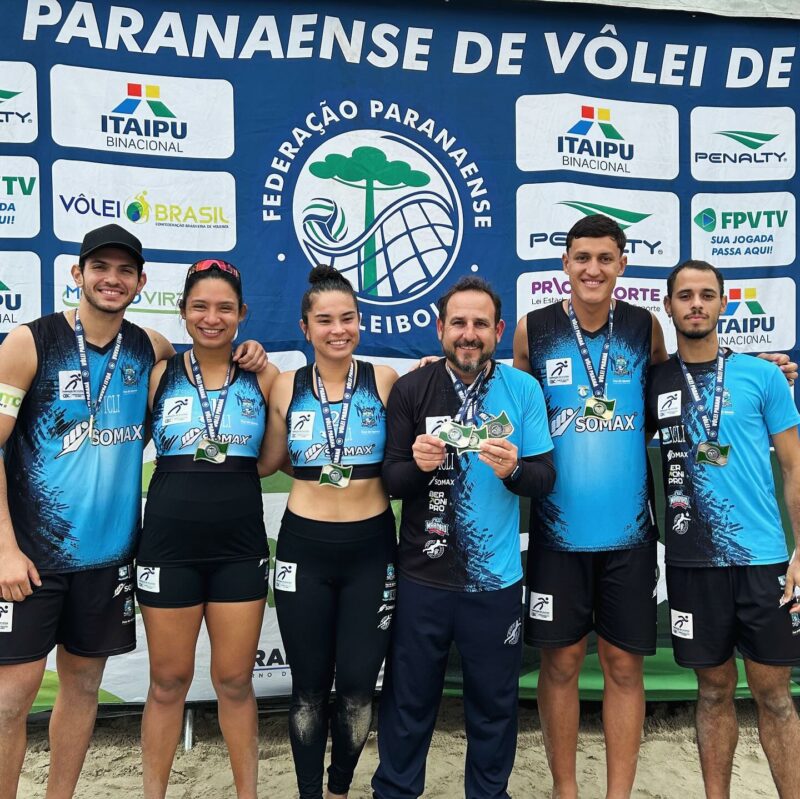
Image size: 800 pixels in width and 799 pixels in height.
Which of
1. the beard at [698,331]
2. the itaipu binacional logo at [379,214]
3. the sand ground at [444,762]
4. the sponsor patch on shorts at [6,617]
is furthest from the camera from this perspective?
the itaipu binacional logo at [379,214]

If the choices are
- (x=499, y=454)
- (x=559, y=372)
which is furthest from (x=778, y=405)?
(x=499, y=454)

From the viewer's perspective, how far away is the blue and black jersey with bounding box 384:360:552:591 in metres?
2.43

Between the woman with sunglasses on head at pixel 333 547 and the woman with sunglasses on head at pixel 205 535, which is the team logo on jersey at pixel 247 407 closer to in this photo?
the woman with sunglasses on head at pixel 205 535

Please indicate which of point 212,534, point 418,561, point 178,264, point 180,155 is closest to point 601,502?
point 418,561

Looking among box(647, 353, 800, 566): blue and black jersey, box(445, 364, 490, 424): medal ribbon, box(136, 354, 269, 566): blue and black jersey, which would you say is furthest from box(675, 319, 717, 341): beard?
box(136, 354, 269, 566): blue and black jersey

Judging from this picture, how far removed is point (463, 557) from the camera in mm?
2428

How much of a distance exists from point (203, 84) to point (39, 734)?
3.21 m

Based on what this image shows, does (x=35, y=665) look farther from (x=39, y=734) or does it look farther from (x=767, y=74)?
(x=767, y=74)

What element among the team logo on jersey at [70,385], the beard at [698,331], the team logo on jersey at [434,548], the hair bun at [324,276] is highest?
the hair bun at [324,276]

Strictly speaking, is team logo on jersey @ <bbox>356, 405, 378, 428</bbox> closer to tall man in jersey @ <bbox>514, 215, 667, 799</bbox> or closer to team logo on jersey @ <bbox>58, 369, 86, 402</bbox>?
tall man in jersey @ <bbox>514, 215, 667, 799</bbox>

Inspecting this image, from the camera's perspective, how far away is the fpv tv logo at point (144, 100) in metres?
3.48

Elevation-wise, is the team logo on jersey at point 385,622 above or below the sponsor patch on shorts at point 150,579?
below

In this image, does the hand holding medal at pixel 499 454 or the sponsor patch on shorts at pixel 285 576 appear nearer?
the hand holding medal at pixel 499 454

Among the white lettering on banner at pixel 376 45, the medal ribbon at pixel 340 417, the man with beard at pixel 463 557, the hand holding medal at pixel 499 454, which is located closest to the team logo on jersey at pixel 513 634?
the man with beard at pixel 463 557
